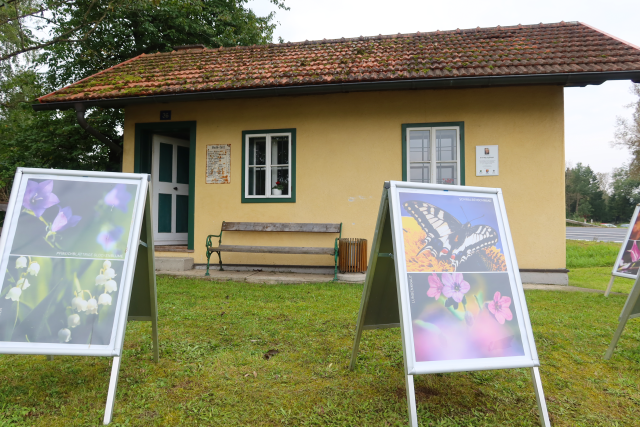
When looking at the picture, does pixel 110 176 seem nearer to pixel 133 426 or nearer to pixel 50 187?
pixel 50 187

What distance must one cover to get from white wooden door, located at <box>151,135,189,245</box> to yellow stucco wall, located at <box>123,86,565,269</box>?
629mm

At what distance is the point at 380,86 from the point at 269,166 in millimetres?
2579

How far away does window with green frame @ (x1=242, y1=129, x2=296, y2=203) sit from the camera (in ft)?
24.6

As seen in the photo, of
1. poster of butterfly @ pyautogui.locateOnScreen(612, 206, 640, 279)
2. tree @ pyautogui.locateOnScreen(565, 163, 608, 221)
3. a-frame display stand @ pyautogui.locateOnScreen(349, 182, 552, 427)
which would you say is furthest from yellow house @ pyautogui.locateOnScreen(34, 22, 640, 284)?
tree @ pyautogui.locateOnScreen(565, 163, 608, 221)

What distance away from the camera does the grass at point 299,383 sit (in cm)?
212

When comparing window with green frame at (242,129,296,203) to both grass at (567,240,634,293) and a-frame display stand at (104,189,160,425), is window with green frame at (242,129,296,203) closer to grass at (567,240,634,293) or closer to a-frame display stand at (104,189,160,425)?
a-frame display stand at (104,189,160,425)

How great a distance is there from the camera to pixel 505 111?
267 inches

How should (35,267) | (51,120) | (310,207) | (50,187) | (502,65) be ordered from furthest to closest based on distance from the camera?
(51,120)
(310,207)
(502,65)
(50,187)
(35,267)

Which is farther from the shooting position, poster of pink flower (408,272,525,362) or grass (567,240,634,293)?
grass (567,240,634,293)

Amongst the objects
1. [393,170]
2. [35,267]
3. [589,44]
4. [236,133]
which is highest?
[589,44]

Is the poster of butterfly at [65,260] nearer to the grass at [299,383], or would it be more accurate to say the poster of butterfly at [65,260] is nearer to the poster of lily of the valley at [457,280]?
the grass at [299,383]

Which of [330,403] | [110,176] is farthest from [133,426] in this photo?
[110,176]

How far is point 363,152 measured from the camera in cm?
721

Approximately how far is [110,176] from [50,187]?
35cm
